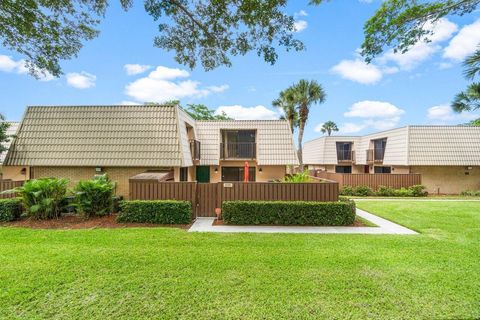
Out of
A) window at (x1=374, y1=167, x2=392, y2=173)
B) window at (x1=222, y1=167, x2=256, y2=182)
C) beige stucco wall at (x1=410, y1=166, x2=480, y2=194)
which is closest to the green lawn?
window at (x1=222, y1=167, x2=256, y2=182)

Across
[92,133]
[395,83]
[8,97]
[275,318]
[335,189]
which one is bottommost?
[275,318]

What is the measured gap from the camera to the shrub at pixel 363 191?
57.9 ft

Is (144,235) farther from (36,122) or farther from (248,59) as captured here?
(36,122)

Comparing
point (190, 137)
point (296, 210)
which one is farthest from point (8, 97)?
point (296, 210)

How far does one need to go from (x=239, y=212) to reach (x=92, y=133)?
355 inches

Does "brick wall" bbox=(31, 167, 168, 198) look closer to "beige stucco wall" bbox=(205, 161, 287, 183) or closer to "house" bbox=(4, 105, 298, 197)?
"house" bbox=(4, 105, 298, 197)

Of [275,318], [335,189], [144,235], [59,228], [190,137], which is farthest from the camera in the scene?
[190,137]

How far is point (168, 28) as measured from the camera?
19.4 feet

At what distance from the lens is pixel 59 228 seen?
7953 millimetres

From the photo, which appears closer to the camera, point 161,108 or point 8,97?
point 8,97

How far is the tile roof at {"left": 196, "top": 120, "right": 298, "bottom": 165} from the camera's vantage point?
631 inches

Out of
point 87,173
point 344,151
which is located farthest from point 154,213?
point 344,151

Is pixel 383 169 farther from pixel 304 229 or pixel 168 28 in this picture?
pixel 168 28

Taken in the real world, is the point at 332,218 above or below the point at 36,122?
below
